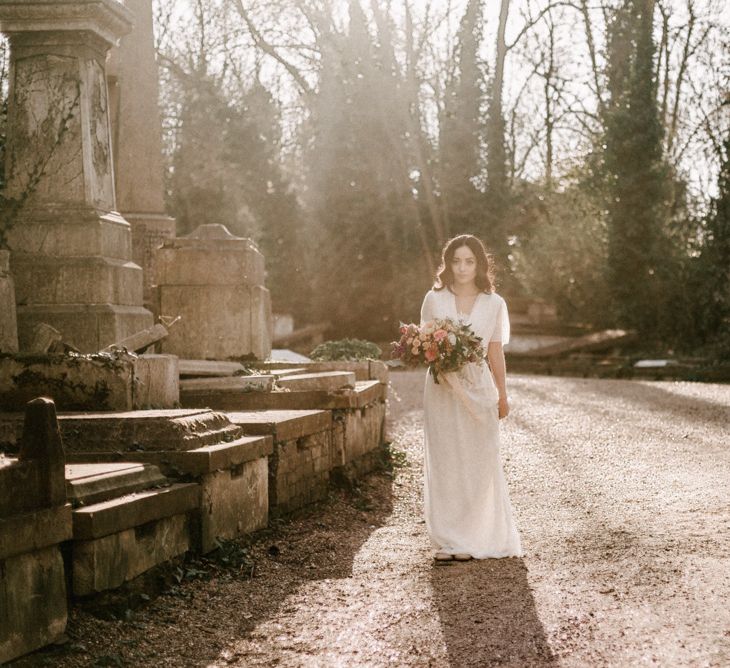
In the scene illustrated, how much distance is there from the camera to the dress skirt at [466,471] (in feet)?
21.0

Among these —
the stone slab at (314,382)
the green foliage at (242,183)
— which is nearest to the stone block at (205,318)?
the stone slab at (314,382)

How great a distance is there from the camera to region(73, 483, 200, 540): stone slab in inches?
183

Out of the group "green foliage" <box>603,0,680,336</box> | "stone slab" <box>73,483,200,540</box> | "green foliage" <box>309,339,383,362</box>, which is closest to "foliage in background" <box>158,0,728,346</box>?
"green foliage" <box>603,0,680,336</box>

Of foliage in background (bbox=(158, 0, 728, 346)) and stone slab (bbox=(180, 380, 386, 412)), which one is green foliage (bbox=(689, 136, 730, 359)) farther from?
stone slab (bbox=(180, 380, 386, 412))

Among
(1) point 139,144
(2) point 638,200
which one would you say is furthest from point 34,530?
(2) point 638,200

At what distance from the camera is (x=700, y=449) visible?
36.1 feet

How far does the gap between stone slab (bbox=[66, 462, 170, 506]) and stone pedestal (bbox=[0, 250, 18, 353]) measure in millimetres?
2658

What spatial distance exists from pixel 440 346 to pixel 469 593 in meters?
1.51

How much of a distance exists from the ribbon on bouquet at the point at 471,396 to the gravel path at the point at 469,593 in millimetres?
849

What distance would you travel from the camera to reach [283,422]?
718 centimetres

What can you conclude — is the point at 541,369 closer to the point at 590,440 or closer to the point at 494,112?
the point at 494,112

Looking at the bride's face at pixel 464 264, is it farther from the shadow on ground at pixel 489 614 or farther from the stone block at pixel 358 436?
the stone block at pixel 358 436

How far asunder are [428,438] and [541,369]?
16.4m

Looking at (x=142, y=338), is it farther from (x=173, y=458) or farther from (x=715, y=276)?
(x=715, y=276)
